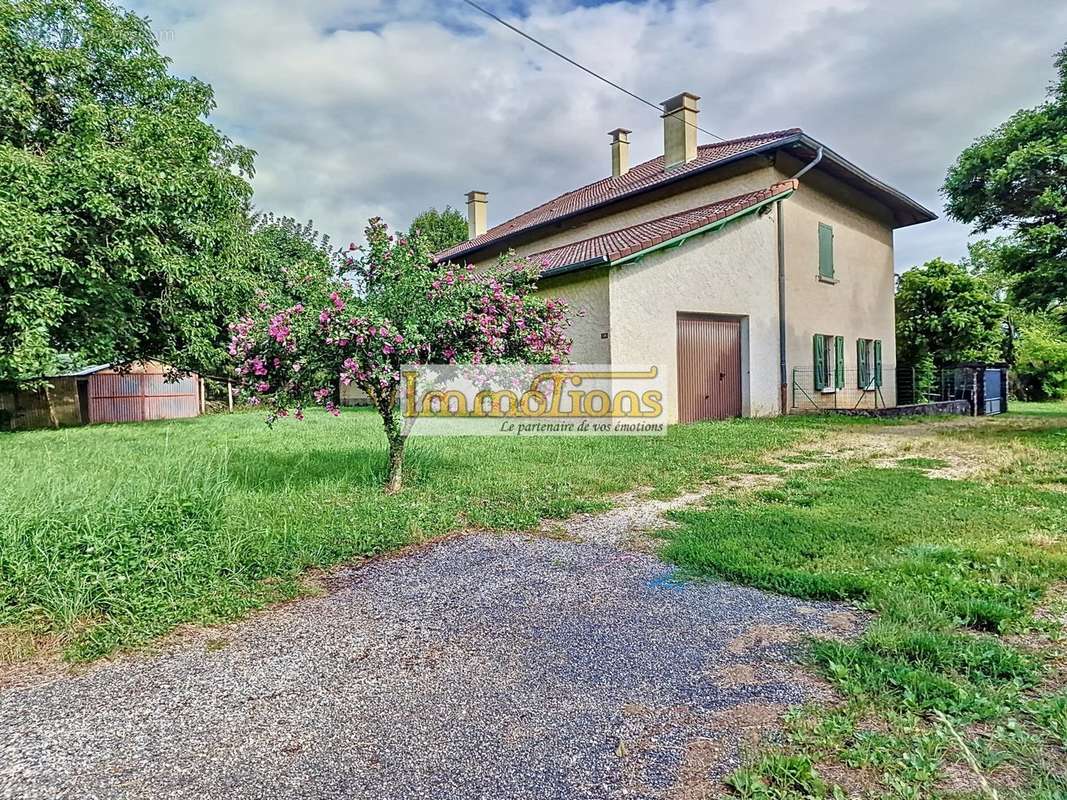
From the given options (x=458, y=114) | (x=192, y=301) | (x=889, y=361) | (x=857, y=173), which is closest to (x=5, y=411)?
(x=192, y=301)

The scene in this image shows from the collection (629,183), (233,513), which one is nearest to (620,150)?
(629,183)

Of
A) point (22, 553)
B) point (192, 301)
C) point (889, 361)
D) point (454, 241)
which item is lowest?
point (22, 553)

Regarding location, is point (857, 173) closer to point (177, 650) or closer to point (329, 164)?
point (329, 164)

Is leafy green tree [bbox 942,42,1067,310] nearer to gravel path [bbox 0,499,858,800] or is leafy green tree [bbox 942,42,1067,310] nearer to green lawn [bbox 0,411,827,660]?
green lawn [bbox 0,411,827,660]

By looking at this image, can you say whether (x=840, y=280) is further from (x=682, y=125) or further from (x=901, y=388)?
(x=682, y=125)

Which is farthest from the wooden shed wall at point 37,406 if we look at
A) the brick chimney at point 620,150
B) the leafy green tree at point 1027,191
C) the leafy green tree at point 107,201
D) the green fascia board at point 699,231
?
the leafy green tree at point 1027,191

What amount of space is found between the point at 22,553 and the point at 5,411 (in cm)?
1827

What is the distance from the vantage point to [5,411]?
16547 mm

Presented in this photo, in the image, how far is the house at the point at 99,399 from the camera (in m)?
16.6

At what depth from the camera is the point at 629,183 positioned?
1591 centimetres

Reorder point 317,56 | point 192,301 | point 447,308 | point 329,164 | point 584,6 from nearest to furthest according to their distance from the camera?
point 447,308, point 317,56, point 584,6, point 192,301, point 329,164

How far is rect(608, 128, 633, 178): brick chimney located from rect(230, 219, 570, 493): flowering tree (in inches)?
566

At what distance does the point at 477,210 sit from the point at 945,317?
54.5 feet

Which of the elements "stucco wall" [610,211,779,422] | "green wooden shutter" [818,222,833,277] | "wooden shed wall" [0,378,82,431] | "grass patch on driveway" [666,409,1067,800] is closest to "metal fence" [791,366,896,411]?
"stucco wall" [610,211,779,422]
